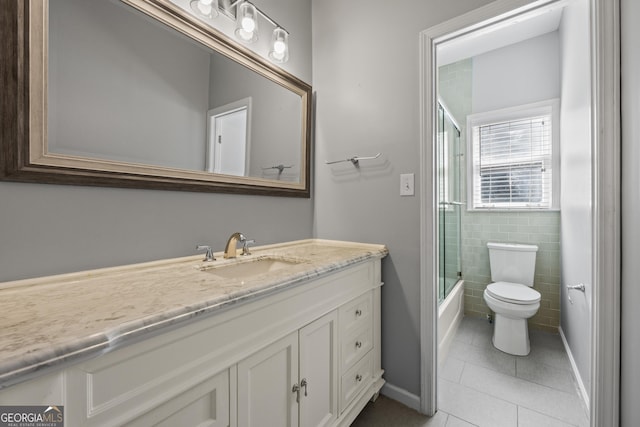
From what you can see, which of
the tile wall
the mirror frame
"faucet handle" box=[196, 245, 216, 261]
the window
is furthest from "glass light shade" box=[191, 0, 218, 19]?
the window

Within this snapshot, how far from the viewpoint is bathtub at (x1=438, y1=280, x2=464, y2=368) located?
6.62ft

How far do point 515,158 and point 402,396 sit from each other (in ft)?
8.19

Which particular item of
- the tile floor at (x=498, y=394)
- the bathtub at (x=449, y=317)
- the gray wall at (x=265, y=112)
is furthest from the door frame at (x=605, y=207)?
the gray wall at (x=265, y=112)

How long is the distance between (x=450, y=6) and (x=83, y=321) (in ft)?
6.58

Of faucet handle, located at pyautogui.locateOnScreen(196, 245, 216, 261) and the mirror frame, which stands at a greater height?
the mirror frame

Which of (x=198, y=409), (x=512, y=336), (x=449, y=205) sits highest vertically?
(x=449, y=205)

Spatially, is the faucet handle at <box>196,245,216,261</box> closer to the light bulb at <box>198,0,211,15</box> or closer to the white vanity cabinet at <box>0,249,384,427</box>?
the white vanity cabinet at <box>0,249,384,427</box>

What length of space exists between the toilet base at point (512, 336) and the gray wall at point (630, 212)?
1031 millimetres

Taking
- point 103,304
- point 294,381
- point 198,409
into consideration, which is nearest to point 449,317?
point 294,381

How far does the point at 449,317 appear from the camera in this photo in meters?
2.30

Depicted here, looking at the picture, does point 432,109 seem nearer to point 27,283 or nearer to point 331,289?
point 331,289

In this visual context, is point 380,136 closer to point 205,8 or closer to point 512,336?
point 205,8

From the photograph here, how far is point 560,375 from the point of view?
1794mm

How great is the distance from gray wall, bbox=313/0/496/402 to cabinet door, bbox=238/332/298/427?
0.83m
